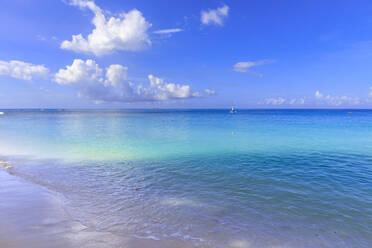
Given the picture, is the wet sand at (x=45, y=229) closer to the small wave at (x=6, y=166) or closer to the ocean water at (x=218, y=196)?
the ocean water at (x=218, y=196)

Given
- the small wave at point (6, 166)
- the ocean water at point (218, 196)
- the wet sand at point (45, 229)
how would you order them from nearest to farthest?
the wet sand at point (45, 229), the ocean water at point (218, 196), the small wave at point (6, 166)

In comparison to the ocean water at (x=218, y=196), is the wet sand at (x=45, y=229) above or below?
above

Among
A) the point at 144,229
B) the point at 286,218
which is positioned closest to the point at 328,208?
the point at 286,218

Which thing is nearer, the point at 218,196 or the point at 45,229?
the point at 45,229

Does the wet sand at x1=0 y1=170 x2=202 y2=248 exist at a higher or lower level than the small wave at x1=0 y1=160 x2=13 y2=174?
higher

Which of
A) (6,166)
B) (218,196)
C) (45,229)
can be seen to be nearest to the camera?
(45,229)

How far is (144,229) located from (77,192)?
195 inches

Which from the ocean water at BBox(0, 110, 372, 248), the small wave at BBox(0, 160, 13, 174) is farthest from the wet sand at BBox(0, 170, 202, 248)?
the small wave at BBox(0, 160, 13, 174)

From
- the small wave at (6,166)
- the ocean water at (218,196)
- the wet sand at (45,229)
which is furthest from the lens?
the small wave at (6,166)

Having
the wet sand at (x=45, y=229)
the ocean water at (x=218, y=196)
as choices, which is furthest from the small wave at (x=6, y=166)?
the wet sand at (x=45, y=229)

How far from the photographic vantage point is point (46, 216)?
25.0 feet

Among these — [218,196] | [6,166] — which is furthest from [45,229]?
[6,166]

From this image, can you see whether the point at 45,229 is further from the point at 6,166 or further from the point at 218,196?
the point at 6,166

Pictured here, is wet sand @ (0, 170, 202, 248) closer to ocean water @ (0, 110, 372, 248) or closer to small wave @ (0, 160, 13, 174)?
ocean water @ (0, 110, 372, 248)
